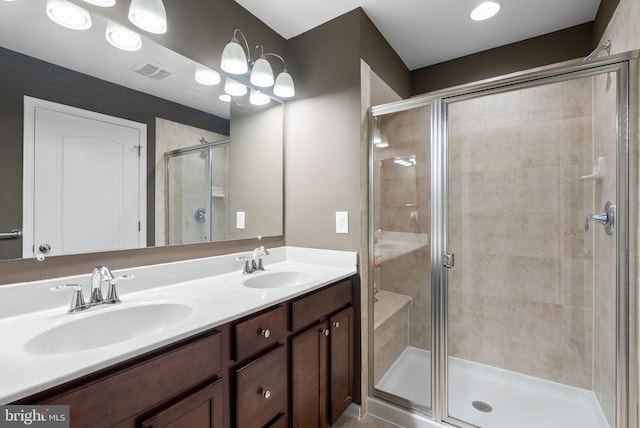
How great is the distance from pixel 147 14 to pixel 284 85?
0.80m

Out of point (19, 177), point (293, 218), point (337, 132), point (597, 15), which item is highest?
point (597, 15)

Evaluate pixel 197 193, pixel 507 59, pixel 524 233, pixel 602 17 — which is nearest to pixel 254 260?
pixel 197 193

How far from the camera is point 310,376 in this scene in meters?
1.33

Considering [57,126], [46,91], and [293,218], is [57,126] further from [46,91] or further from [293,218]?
[293,218]

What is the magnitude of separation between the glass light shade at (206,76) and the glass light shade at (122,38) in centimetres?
29

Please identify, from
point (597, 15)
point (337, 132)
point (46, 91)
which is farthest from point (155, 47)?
point (597, 15)

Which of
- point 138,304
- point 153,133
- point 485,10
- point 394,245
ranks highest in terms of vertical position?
point 485,10

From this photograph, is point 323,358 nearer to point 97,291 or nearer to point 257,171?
point 97,291

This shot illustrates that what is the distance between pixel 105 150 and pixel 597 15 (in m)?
2.81

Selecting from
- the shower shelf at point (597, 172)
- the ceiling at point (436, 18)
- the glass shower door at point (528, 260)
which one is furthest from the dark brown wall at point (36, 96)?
the shower shelf at point (597, 172)

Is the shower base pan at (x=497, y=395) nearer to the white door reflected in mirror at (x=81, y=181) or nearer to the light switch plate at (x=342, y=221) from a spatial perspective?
the light switch plate at (x=342, y=221)

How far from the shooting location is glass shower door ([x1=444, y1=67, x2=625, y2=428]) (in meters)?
1.72

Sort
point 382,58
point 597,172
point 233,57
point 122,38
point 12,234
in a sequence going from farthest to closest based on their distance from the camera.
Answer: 1. point 382,58
2. point 597,172
3. point 233,57
4. point 122,38
5. point 12,234

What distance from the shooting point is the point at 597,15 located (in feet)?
5.83
